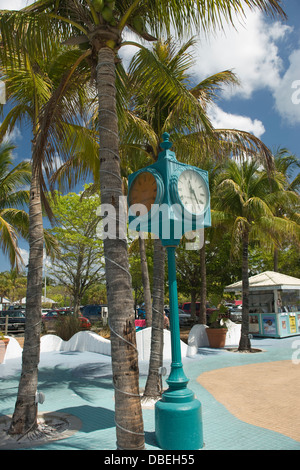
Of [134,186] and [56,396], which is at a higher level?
[134,186]

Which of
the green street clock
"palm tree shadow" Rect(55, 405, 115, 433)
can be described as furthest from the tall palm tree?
the green street clock

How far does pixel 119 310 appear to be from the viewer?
3.55 m

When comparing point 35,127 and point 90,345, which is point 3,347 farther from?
point 35,127

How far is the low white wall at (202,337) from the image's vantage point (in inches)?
589

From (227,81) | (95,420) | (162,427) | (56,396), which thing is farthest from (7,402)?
(227,81)

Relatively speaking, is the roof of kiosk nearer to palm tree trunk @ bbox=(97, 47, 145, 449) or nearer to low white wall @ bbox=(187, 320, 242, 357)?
low white wall @ bbox=(187, 320, 242, 357)

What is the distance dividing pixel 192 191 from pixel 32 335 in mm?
3367

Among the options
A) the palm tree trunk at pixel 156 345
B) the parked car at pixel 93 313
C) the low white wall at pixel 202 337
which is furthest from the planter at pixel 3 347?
the parked car at pixel 93 313

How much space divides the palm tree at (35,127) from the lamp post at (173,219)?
73.6 inches

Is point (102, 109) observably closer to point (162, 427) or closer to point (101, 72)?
point (101, 72)

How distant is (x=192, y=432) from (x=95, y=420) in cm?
225

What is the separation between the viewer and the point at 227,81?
9891 mm

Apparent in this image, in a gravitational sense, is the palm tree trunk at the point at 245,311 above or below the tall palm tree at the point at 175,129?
below

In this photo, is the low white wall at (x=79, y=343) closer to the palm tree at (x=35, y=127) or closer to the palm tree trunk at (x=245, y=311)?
the palm tree trunk at (x=245, y=311)
